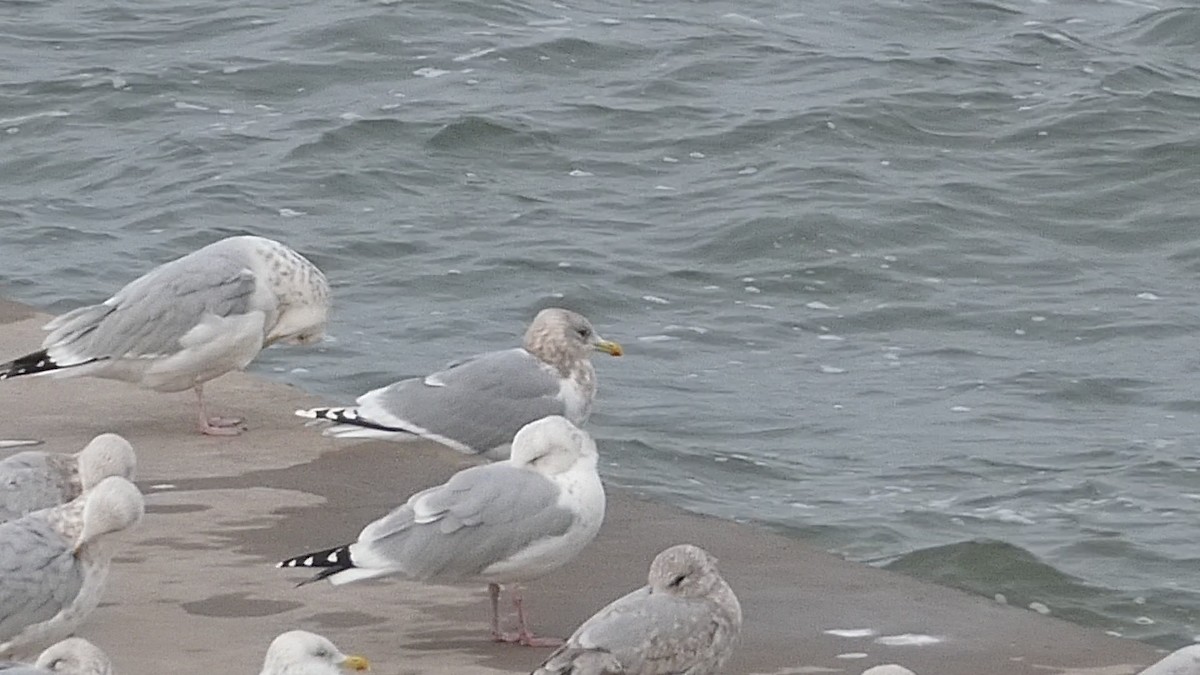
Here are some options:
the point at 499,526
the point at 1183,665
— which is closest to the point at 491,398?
the point at 499,526

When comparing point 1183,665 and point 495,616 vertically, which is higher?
point 1183,665

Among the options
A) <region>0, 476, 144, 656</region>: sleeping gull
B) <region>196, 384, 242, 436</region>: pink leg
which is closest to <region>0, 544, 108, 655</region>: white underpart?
<region>0, 476, 144, 656</region>: sleeping gull

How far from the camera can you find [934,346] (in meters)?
11.3

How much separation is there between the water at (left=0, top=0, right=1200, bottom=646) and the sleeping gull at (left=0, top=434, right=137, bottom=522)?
3021mm

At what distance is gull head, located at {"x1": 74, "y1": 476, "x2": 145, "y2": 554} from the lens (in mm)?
5598

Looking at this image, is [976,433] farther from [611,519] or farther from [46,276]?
[46,276]

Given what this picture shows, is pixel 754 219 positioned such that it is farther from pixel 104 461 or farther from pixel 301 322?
pixel 104 461

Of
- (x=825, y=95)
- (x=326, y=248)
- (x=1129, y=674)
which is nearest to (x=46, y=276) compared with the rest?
(x=326, y=248)

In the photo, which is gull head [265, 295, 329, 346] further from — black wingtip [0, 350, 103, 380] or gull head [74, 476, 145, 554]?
gull head [74, 476, 145, 554]

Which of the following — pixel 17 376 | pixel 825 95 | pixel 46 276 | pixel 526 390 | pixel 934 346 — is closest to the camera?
pixel 526 390

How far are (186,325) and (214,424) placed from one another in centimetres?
40

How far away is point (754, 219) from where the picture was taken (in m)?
13.8

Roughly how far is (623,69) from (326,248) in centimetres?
482

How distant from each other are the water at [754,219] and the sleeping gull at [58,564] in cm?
341
